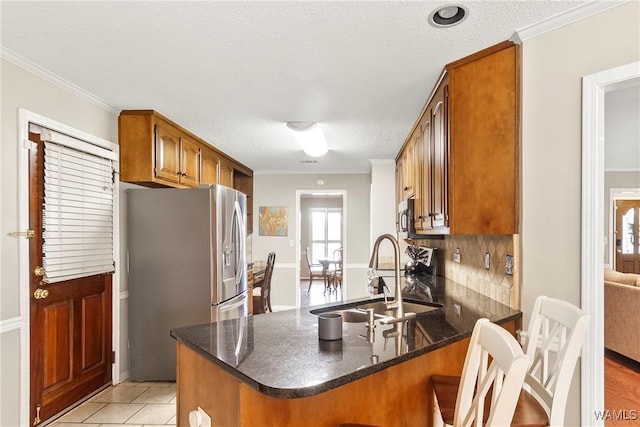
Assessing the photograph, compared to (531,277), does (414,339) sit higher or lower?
lower

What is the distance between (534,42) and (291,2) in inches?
47.8

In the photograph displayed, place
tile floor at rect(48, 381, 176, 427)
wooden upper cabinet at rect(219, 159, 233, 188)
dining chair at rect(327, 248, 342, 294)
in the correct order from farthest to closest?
1. dining chair at rect(327, 248, 342, 294)
2. wooden upper cabinet at rect(219, 159, 233, 188)
3. tile floor at rect(48, 381, 176, 427)

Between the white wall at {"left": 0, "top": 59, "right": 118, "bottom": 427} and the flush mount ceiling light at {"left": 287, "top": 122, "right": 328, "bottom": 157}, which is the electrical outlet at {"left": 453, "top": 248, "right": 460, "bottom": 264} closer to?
the flush mount ceiling light at {"left": 287, "top": 122, "right": 328, "bottom": 157}

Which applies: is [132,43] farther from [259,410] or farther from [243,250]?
[243,250]

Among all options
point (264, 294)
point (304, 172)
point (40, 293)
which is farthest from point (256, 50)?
point (304, 172)

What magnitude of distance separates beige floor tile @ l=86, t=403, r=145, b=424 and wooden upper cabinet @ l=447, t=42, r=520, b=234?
254 centimetres

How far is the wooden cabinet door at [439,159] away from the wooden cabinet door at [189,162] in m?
2.38

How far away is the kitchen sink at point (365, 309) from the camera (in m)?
2.18

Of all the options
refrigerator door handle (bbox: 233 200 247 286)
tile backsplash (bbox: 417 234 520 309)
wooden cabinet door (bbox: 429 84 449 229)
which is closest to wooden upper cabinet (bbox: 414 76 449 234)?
wooden cabinet door (bbox: 429 84 449 229)

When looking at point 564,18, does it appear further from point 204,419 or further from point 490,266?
point 204,419

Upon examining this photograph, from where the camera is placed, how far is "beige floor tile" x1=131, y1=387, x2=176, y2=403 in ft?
9.75

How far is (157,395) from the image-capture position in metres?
3.07

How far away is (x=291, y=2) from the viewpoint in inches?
65.1

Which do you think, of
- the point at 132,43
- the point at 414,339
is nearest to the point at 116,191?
the point at 132,43
